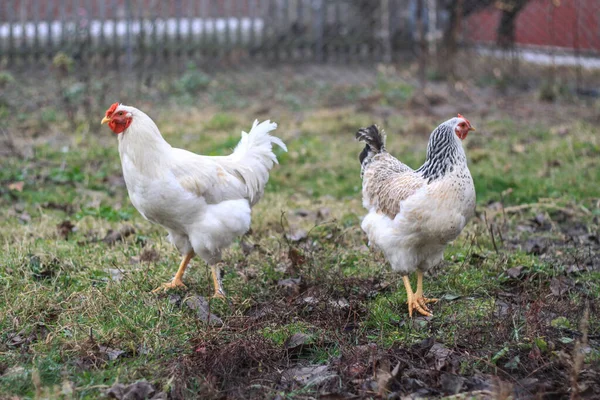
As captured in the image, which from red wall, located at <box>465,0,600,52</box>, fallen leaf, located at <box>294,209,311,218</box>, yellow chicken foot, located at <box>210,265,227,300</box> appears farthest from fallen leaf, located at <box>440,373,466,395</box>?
red wall, located at <box>465,0,600,52</box>

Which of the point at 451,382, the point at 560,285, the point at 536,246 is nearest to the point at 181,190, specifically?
the point at 451,382

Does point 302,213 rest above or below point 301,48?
below

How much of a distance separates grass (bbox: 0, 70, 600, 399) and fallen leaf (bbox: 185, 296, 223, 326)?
53 millimetres

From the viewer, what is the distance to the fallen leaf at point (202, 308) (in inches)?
160

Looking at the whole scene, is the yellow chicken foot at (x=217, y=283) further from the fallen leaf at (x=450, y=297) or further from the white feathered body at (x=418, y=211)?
the fallen leaf at (x=450, y=297)

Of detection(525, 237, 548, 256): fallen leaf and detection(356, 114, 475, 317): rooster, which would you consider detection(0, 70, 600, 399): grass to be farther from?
detection(356, 114, 475, 317): rooster

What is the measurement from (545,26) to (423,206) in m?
11.6

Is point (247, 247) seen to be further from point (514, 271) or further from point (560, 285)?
point (560, 285)

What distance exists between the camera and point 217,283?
470 centimetres

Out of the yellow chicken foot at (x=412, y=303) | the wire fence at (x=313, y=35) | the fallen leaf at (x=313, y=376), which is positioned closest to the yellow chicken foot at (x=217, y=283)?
the fallen leaf at (x=313, y=376)

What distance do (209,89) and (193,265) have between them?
22.8 feet

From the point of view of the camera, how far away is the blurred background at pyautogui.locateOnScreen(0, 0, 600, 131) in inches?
450

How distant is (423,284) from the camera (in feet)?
15.9

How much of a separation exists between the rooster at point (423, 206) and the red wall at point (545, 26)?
9.22 m
